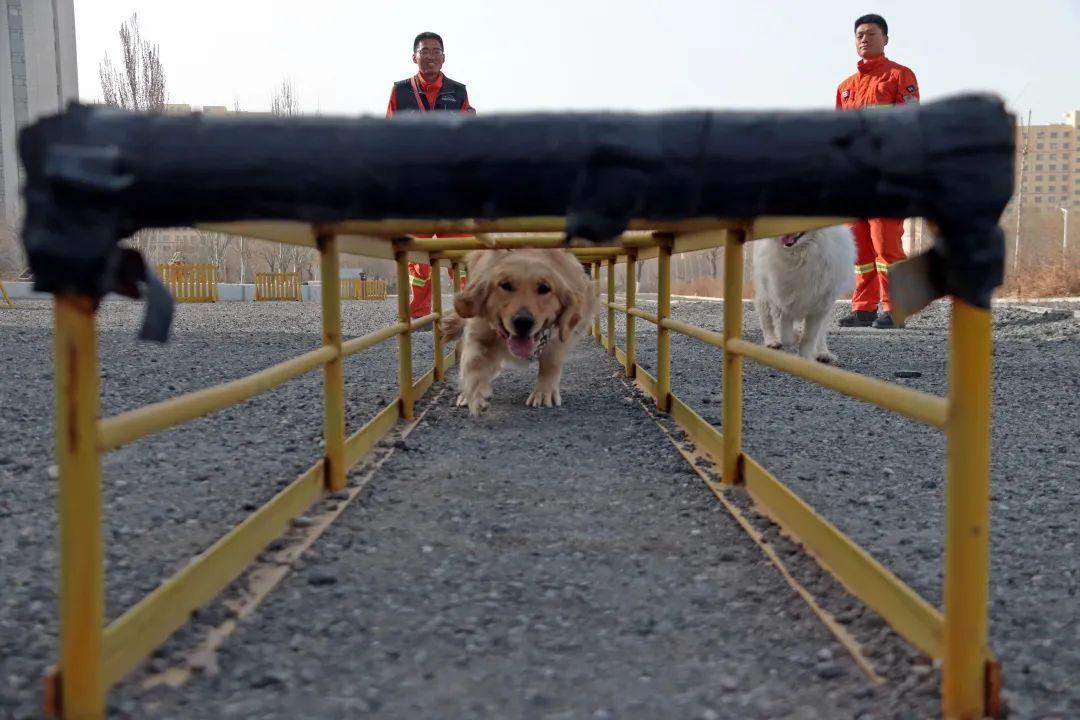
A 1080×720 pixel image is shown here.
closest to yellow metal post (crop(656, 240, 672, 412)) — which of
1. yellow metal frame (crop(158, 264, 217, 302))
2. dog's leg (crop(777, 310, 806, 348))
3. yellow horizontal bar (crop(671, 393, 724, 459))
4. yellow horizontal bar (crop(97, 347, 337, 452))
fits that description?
yellow horizontal bar (crop(671, 393, 724, 459))

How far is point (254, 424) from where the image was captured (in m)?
3.96

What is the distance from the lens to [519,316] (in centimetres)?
438

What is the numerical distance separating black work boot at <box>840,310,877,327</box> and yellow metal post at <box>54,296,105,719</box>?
858cm

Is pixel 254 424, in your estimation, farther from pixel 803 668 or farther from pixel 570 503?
pixel 803 668

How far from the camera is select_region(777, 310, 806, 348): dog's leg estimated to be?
662cm

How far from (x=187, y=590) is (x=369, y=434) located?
172 centimetres

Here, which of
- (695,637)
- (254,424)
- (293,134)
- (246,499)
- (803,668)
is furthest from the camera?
(254,424)

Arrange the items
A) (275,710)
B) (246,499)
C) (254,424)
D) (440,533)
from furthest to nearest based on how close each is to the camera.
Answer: (254,424), (246,499), (440,533), (275,710)

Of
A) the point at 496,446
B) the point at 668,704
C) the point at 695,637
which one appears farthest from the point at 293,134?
the point at 496,446

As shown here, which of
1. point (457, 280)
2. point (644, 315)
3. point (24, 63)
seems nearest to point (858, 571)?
point (644, 315)

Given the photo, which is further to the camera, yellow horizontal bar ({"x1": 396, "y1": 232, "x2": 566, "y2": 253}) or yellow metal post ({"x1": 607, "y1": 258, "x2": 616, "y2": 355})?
yellow metal post ({"x1": 607, "y1": 258, "x2": 616, "y2": 355})

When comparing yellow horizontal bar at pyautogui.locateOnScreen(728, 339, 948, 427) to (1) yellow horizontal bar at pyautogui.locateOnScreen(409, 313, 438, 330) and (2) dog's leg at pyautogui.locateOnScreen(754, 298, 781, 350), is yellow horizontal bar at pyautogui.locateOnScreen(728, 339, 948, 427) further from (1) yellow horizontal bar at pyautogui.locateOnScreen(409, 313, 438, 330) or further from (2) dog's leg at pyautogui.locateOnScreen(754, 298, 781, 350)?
(2) dog's leg at pyautogui.locateOnScreen(754, 298, 781, 350)

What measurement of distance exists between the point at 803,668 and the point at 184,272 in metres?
22.4

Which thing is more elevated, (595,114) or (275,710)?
(595,114)
